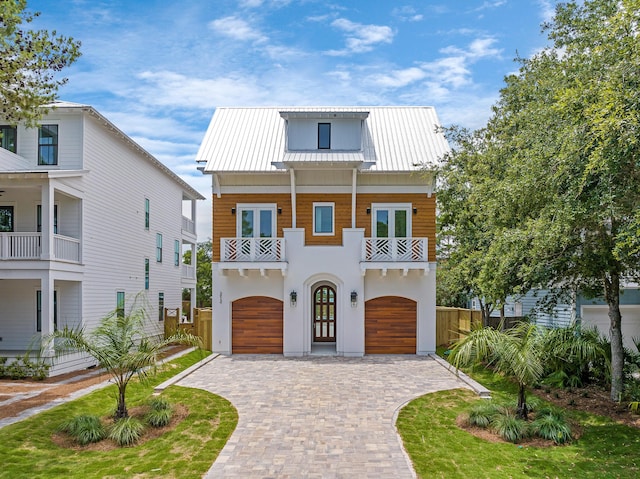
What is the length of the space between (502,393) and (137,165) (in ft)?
59.4

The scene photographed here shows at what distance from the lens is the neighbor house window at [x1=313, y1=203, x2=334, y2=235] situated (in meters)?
18.7

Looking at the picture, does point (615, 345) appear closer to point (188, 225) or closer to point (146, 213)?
point (146, 213)

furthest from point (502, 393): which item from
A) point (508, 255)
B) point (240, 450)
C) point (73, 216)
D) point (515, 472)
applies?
point (73, 216)

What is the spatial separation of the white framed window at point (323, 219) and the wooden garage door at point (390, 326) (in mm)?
3378

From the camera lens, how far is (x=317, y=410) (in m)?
10.5

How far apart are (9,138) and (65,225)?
3.95 metres

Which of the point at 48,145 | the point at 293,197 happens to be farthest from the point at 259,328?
the point at 48,145

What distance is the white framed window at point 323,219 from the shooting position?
1872 cm

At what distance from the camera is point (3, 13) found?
988 cm

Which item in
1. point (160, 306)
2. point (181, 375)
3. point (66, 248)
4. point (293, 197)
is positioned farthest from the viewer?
point (160, 306)

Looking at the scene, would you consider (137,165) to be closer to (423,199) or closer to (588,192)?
(423,199)

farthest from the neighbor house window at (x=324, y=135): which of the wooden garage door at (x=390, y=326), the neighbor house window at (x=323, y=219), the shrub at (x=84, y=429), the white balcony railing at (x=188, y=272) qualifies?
the white balcony railing at (x=188, y=272)

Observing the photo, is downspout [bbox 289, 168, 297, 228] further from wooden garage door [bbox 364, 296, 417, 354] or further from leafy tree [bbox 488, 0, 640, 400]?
leafy tree [bbox 488, 0, 640, 400]

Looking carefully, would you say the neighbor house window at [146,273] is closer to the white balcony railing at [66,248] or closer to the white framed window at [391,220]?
the white balcony railing at [66,248]
